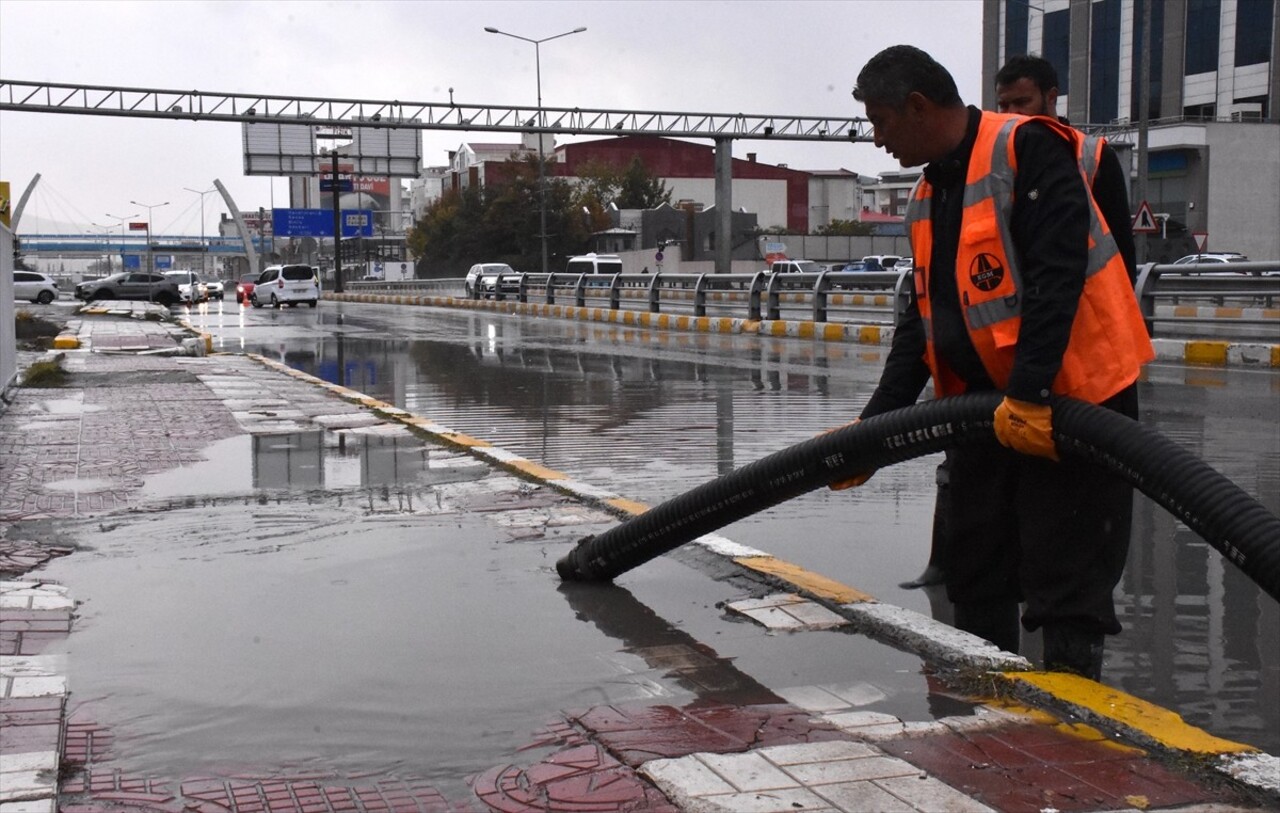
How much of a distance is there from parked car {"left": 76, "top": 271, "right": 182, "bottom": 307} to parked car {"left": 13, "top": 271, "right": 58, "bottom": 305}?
5.97 feet

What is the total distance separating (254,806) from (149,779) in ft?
1.12

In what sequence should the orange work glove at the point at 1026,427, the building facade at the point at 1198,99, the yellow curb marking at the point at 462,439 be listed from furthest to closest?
the building facade at the point at 1198,99 → the yellow curb marking at the point at 462,439 → the orange work glove at the point at 1026,427

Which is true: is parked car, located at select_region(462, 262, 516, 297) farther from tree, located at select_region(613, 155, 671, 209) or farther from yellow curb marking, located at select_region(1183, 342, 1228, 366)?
tree, located at select_region(613, 155, 671, 209)

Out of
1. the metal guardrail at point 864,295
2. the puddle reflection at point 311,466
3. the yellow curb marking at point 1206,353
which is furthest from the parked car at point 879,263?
the puddle reflection at point 311,466

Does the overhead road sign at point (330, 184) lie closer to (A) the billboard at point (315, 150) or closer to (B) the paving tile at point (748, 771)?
(A) the billboard at point (315, 150)

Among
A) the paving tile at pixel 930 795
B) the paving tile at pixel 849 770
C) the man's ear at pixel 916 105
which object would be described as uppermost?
the man's ear at pixel 916 105

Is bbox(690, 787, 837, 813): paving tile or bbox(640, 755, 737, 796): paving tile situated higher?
bbox(690, 787, 837, 813): paving tile

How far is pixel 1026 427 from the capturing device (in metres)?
3.72

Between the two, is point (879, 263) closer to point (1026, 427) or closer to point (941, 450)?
point (941, 450)

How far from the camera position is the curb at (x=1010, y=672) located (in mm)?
3311

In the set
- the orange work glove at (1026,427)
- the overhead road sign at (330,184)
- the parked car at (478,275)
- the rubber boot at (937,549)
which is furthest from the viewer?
the overhead road sign at (330,184)

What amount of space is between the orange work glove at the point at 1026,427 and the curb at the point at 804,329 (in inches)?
349

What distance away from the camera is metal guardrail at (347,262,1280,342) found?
17.5 meters

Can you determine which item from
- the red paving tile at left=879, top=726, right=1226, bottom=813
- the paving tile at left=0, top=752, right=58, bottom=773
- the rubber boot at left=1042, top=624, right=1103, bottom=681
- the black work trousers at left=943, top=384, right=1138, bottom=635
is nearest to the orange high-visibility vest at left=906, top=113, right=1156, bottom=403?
the black work trousers at left=943, top=384, right=1138, bottom=635
